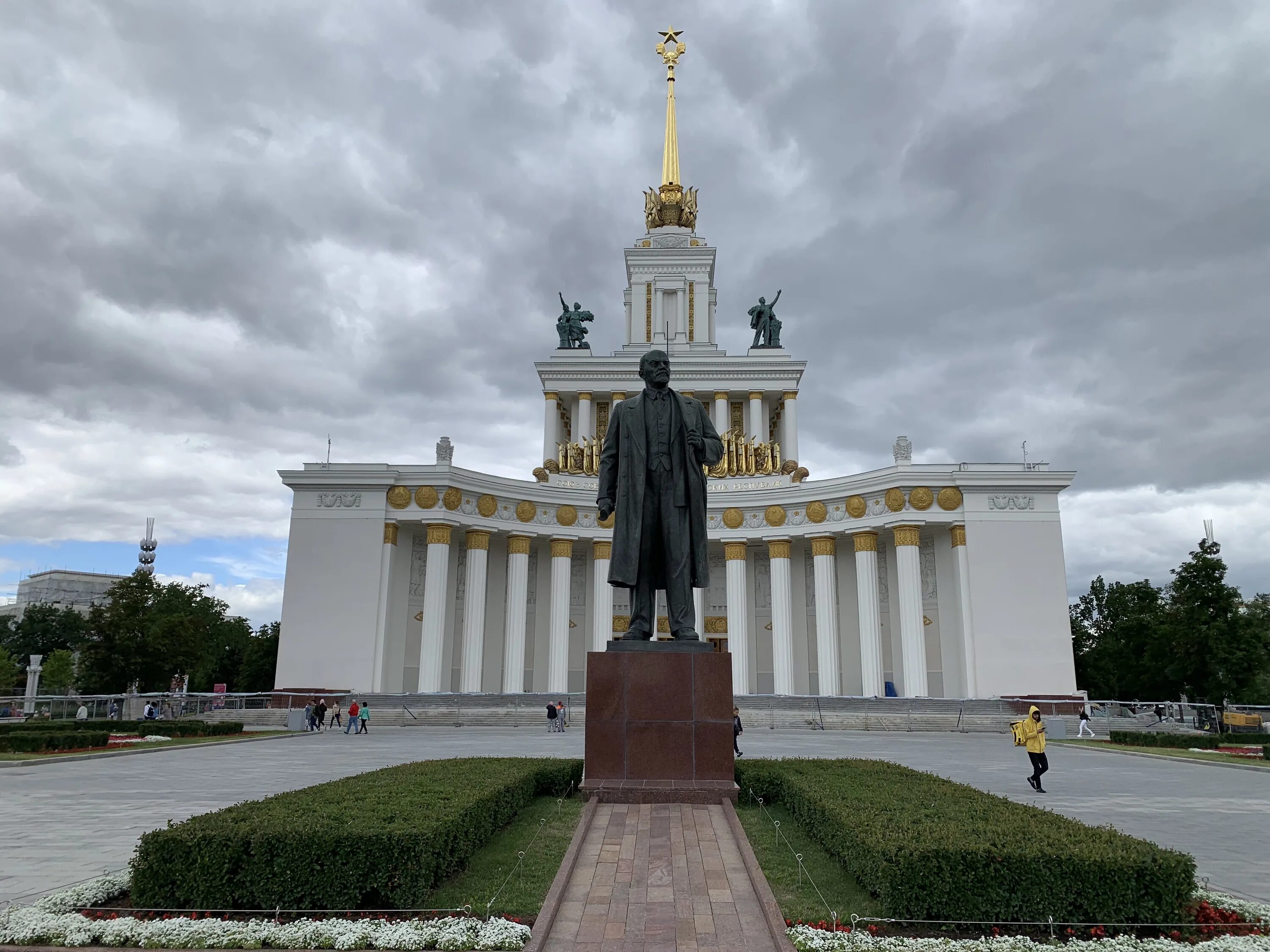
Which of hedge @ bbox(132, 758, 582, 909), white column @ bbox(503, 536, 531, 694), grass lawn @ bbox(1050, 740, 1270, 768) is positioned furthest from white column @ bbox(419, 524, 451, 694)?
hedge @ bbox(132, 758, 582, 909)

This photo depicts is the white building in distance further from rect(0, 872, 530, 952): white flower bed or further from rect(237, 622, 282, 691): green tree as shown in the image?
rect(0, 872, 530, 952): white flower bed

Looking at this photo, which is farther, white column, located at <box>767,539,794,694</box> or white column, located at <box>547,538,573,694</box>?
white column, located at <box>547,538,573,694</box>

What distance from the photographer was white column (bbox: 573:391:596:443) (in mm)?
47938

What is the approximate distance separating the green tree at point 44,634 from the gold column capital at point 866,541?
Result: 5896 cm

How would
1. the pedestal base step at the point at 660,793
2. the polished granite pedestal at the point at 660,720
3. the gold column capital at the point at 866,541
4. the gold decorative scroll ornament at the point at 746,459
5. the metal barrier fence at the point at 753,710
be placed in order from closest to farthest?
the pedestal base step at the point at 660,793, the polished granite pedestal at the point at 660,720, the metal barrier fence at the point at 753,710, the gold column capital at the point at 866,541, the gold decorative scroll ornament at the point at 746,459

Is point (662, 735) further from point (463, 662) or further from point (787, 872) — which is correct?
point (463, 662)

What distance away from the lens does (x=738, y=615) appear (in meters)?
39.3

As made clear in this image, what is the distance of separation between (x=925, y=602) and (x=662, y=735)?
3192 cm

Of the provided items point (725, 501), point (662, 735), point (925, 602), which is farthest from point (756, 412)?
point (662, 735)

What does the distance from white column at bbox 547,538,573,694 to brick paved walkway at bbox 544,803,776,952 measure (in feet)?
103

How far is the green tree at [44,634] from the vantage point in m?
66.2

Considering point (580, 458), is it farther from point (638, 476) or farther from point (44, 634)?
point (44, 634)

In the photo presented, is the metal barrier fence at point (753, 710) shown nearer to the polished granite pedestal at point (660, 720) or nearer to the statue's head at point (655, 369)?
the polished granite pedestal at point (660, 720)

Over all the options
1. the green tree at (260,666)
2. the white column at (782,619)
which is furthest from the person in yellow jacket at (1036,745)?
the green tree at (260,666)
